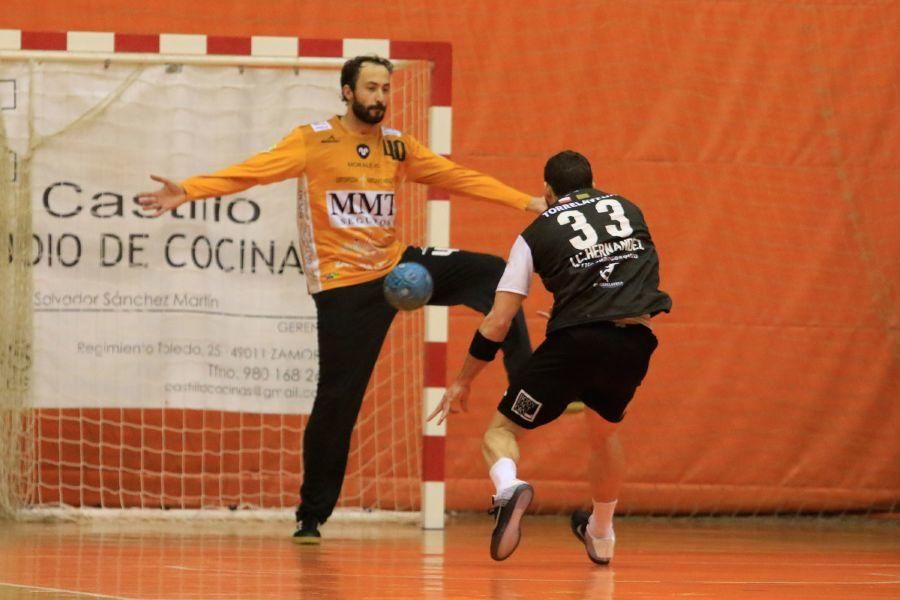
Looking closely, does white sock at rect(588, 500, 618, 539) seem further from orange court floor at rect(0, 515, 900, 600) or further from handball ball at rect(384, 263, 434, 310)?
handball ball at rect(384, 263, 434, 310)

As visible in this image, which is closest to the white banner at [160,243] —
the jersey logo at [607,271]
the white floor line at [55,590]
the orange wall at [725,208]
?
Result: the orange wall at [725,208]

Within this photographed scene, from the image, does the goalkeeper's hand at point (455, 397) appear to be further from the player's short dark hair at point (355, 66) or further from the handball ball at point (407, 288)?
the player's short dark hair at point (355, 66)

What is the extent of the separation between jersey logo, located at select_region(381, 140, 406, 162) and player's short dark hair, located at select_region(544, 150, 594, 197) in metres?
1.64

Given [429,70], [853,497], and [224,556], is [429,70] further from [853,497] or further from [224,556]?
[853,497]

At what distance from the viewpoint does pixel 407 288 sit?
8.01 m

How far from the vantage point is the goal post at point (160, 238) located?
30.7 ft

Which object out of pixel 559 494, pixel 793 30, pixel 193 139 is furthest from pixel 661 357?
pixel 193 139

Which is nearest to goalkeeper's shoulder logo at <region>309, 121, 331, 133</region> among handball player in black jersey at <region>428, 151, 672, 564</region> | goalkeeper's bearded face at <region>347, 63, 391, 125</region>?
goalkeeper's bearded face at <region>347, 63, 391, 125</region>

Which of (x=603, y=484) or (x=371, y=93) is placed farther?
(x=371, y=93)

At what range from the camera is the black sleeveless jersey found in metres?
6.99

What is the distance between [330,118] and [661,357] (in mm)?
2872

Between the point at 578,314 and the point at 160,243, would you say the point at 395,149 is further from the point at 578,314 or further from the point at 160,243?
the point at 578,314

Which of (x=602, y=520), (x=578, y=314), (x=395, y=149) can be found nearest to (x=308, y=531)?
(x=602, y=520)

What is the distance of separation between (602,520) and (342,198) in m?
2.33
